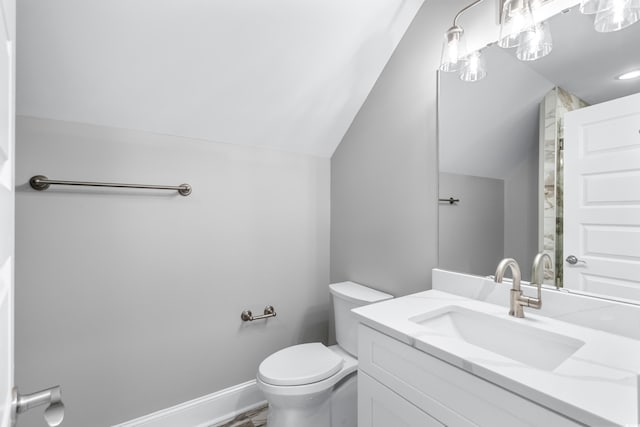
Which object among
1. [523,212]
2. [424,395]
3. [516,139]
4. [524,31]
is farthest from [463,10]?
[424,395]

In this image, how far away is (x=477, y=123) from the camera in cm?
137

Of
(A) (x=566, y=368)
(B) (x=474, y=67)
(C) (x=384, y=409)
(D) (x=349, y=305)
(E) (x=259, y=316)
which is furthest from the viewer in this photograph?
(E) (x=259, y=316)

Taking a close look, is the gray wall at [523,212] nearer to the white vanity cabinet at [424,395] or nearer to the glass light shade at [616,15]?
the glass light shade at [616,15]

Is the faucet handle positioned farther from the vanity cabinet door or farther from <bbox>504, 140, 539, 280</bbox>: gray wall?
the vanity cabinet door

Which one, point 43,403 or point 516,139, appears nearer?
point 43,403

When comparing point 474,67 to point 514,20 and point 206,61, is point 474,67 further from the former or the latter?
point 206,61

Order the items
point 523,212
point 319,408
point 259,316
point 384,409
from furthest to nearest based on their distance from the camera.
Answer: point 259,316 < point 319,408 < point 523,212 < point 384,409

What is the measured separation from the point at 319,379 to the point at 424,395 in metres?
0.63

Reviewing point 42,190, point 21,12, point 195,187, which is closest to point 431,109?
point 195,187

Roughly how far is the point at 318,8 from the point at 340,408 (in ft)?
6.35

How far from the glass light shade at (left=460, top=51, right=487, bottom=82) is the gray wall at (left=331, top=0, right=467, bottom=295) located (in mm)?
155

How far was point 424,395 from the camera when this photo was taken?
34.3 inches

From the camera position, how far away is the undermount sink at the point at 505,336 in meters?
0.90

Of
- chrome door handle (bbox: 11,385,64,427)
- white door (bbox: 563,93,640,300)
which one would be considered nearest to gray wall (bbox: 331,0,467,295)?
white door (bbox: 563,93,640,300)
